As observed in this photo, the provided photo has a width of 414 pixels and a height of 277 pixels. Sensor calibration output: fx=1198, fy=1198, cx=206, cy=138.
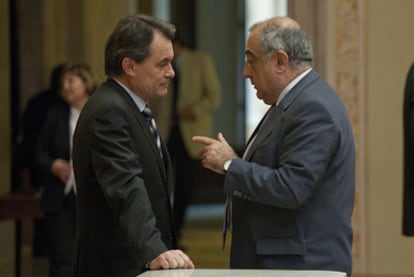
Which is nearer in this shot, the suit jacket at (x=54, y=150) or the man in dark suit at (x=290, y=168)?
the man in dark suit at (x=290, y=168)

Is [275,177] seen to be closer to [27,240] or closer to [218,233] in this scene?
[27,240]

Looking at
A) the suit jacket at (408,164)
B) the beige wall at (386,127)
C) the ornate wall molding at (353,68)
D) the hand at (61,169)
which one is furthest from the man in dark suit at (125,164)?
the beige wall at (386,127)

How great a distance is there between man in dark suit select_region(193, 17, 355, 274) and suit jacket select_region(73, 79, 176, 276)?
276 millimetres

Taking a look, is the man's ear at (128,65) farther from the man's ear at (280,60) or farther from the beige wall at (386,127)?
the beige wall at (386,127)

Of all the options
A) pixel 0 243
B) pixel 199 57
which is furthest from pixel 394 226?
pixel 199 57

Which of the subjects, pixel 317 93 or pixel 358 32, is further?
pixel 358 32

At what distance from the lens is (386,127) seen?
→ 9.45 meters

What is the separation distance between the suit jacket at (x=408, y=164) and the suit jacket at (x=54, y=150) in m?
2.43

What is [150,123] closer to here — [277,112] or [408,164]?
[277,112]

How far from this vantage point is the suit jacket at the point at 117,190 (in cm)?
464

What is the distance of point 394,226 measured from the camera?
944 centimetres

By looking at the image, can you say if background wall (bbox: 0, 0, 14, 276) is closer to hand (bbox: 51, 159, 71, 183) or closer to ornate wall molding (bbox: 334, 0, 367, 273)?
hand (bbox: 51, 159, 71, 183)

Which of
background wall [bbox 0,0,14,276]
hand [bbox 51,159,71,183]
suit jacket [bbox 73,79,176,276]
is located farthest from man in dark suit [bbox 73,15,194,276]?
background wall [bbox 0,0,14,276]

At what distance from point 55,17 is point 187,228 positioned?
12.0 feet
